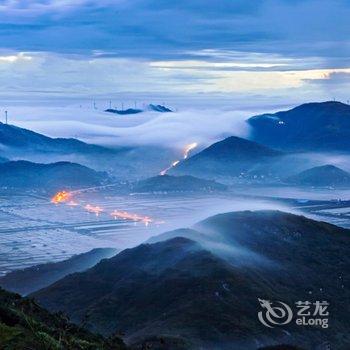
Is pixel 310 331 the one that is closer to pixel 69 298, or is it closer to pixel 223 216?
pixel 69 298

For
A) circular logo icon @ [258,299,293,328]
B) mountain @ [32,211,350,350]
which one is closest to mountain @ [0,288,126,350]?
mountain @ [32,211,350,350]

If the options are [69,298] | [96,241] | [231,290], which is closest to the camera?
[231,290]

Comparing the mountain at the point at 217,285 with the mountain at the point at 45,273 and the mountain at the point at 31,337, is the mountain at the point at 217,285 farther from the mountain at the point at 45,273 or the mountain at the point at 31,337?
the mountain at the point at 31,337

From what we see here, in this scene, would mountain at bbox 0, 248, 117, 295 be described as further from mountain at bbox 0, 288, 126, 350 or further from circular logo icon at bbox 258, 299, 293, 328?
mountain at bbox 0, 288, 126, 350

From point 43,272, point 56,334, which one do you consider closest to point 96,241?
point 43,272

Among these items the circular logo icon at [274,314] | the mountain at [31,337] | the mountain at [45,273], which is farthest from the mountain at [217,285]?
the mountain at [31,337]
